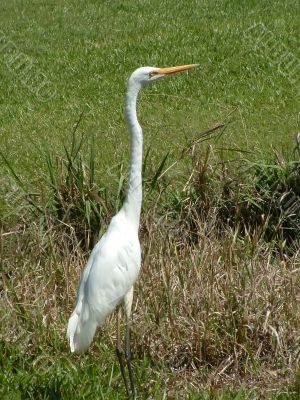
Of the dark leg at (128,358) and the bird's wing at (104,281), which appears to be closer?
the bird's wing at (104,281)

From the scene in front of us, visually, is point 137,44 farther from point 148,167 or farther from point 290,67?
point 148,167

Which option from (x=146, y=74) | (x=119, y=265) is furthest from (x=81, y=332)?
(x=146, y=74)

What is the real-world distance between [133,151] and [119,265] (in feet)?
1.88

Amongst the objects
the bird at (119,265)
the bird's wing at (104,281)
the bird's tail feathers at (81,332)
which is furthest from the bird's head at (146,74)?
the bird's tail feathers at (81,332)

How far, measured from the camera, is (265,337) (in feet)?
17.2

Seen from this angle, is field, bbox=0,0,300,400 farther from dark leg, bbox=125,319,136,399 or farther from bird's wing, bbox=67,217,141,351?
bird's wing, bbox=67,217,141,351

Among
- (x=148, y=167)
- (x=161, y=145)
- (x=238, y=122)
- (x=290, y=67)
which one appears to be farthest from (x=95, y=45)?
(x=148, y=167)

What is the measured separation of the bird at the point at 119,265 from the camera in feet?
15.3

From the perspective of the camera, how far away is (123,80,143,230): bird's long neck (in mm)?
4699

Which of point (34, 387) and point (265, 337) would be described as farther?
point (265, 337)

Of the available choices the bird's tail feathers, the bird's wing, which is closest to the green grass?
the bird's wing

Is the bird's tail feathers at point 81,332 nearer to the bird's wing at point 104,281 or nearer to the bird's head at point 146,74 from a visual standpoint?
the bird's wing at point 104,281

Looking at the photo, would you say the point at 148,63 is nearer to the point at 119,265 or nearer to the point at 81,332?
the point at 119,265

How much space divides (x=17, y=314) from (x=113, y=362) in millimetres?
654
